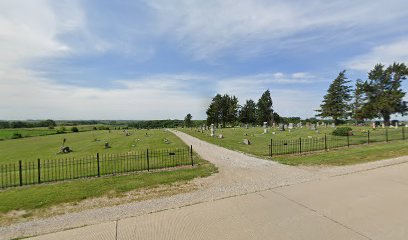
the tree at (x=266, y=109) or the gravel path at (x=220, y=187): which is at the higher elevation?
the tree at (x=266, y=109)

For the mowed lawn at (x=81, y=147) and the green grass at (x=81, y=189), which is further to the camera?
the mowed lawn at (x=81, y=147)

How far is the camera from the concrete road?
516 centimetres

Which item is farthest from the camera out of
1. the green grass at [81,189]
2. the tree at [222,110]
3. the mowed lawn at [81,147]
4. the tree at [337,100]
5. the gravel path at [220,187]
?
the tree at [222,110]

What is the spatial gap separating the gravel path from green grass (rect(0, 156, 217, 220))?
3.96 ft

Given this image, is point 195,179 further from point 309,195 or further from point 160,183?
point 309,195

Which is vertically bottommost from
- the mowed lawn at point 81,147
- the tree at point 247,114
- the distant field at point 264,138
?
the mowed lawn at point 81,147

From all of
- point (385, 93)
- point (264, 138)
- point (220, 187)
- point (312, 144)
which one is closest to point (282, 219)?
point (220, 187)

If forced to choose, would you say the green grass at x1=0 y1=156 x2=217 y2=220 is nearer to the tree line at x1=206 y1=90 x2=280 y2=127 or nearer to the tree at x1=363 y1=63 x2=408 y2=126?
the tree at x1=363 y1=63 x2=408 y2=126

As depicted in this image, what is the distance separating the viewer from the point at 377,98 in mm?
48125

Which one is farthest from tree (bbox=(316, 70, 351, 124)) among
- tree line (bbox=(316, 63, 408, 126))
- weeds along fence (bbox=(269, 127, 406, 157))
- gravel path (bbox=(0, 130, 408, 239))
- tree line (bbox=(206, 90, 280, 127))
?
gravel path (bbox=(0, 130, 408, 239))

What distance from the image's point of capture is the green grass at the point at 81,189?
7676mm

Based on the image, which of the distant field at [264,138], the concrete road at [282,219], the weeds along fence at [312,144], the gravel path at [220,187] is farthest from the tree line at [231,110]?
the concrete road at [282,219]

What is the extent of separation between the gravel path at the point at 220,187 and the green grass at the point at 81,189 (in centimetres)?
121

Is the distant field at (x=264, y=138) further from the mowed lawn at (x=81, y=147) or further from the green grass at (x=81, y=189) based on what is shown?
the green grass at (x=81, y=189)
